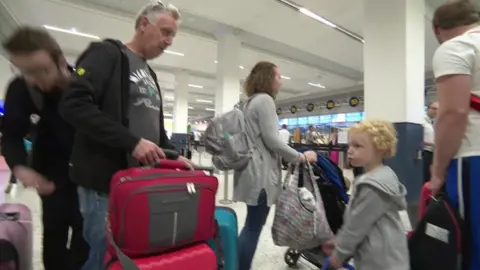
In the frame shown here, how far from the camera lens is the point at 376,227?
1.28 metres

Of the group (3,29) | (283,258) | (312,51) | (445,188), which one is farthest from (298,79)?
(445,188)

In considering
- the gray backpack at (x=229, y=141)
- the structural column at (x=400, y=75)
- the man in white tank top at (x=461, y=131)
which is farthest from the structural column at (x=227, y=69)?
the man in white tank top at (x=461, y=131)

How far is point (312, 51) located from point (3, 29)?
7848mm

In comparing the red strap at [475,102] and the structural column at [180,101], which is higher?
the structural column at [180,101]

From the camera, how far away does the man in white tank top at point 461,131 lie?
1.10 meters

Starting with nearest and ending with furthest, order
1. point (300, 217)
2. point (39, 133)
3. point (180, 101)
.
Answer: point (39, 133)
point (300, 217)
point (180, 101)

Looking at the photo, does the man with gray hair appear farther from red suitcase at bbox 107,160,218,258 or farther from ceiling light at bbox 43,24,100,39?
ceiling light at bbox 43,24,100,39

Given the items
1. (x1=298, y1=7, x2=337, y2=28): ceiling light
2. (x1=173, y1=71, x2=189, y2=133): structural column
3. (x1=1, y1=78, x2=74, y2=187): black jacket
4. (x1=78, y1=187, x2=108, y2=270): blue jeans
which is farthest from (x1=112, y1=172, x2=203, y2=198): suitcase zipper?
(x1=173, y1=71, x2=189, y2=133): structural column

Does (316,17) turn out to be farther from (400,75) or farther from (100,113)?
(100,113)

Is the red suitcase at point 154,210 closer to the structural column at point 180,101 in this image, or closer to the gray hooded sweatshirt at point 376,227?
the gray hooded sweatshirt at point 376,227

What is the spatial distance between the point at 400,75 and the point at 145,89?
420 centimetres

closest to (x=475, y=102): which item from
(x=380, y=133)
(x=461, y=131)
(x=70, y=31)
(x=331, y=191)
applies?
(x=461, y=131)

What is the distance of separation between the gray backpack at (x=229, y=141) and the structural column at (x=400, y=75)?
10.8 feet

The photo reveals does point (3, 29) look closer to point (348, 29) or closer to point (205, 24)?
point (205, 24)
